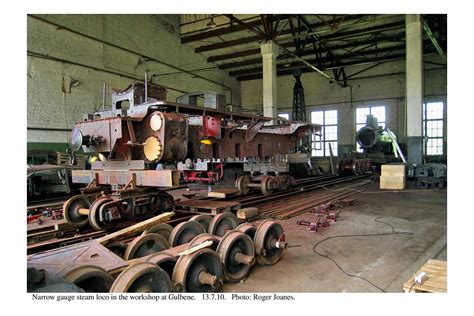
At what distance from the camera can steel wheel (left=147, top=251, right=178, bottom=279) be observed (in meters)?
2.55

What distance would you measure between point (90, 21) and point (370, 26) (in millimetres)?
13115

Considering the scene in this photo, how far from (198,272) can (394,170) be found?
8.74 m

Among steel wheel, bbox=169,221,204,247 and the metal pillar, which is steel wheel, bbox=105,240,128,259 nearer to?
steel wheel, bbox=169,221,204,247

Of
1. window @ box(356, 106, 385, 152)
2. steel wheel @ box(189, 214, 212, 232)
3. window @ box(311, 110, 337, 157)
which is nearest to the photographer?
steel wheel @ box(189, 214, 212, 232)

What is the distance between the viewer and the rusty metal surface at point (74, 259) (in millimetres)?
2512

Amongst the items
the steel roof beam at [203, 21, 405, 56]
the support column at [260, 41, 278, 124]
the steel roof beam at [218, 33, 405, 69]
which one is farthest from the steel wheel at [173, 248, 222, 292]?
the steel roof beam at [218, 33, 405, 69]

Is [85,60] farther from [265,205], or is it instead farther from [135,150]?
[265,205]

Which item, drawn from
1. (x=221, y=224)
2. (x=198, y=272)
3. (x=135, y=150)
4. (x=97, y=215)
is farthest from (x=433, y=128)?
(x=198, y=272)

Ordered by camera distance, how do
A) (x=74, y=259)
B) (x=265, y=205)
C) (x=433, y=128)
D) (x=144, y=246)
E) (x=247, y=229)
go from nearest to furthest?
1. (x=74, y=259)
2. (x=144, y=246)
3. (x=247, y=229)
4. (x=265, y=205)
5. (x=433, y=128)

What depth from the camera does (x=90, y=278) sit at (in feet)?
7.73

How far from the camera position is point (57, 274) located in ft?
7.62

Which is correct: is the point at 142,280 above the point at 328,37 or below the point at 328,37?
below

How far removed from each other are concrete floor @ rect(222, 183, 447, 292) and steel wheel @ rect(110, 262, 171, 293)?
2.43 ft
